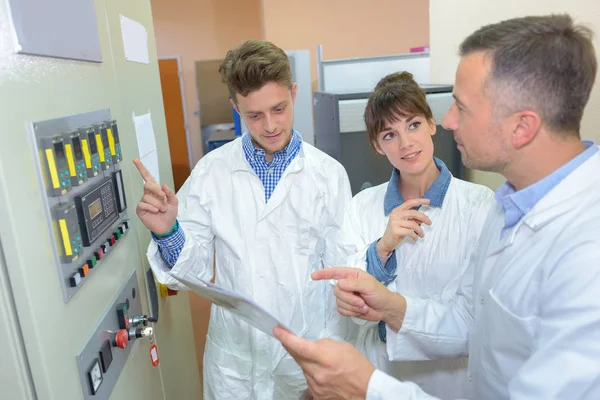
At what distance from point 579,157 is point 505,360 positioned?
418 millimetres

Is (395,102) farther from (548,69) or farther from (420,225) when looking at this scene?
(548,69)

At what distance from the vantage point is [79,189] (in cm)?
81

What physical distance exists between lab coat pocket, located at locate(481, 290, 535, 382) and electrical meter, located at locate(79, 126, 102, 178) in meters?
0.87

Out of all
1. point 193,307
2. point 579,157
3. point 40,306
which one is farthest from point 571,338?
point 193,307

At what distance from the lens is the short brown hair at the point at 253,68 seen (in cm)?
123

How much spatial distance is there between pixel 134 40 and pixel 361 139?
3.26 ft

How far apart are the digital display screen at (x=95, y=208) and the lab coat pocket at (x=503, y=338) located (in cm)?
84

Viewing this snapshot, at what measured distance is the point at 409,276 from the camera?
4.10 feet

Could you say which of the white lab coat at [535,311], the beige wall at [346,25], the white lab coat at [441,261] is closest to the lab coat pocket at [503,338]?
the white lab coat at [535,311]

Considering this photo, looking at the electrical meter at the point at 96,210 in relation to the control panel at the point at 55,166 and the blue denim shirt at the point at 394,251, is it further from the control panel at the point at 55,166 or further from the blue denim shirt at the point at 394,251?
the blue denim shirt at the point at 394,251

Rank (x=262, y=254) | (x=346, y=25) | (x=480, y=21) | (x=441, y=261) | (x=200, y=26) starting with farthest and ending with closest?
1. (x=200, y=26)
2. (x=346, y=25)
3. (x=480, y=21)
4. (x=262, y=254)
5. (x=441, y=261)

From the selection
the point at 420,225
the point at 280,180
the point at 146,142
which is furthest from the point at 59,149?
the point at 420,225

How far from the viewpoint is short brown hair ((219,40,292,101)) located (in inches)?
48.5

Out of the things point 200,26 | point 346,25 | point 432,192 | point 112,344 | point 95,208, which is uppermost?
point 200,26
